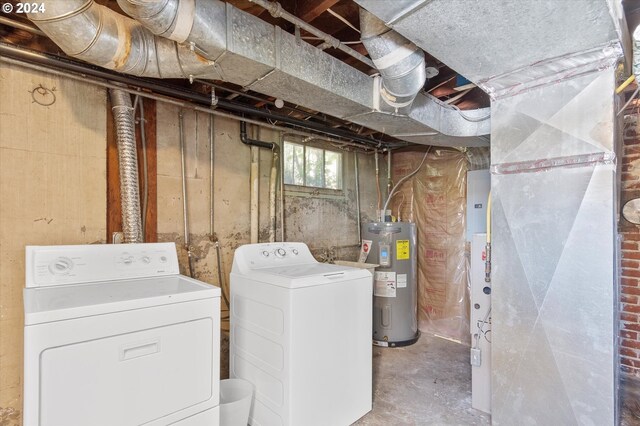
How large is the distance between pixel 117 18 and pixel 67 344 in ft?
4.59

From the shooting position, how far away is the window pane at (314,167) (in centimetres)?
338

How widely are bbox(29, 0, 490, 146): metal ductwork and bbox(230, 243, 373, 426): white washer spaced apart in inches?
43.0

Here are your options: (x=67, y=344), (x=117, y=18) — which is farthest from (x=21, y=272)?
(x=117, y=18)

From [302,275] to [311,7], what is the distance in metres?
1.46

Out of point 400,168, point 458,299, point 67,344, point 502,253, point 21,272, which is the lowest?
point 458,299

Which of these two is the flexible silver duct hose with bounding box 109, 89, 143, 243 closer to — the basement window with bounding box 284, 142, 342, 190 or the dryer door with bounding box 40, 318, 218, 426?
the dryer door with bounding box 40, 318, 218, 426

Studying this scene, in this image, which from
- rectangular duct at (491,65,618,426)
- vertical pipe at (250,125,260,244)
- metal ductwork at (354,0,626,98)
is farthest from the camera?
vertical pipe at (250,125,260,244)

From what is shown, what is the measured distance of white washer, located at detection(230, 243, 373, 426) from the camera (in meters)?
1.84

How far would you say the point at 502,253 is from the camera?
1716 millimetres

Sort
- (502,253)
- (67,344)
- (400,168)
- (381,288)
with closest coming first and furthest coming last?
(67,344)
(502,253)
(381,288)
(400,168)

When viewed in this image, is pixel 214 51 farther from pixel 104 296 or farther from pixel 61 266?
pixel 61 266

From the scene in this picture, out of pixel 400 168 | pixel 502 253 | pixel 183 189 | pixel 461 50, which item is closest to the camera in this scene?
pixel 461 50

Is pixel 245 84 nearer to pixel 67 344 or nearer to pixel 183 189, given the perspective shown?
pixel 183 189

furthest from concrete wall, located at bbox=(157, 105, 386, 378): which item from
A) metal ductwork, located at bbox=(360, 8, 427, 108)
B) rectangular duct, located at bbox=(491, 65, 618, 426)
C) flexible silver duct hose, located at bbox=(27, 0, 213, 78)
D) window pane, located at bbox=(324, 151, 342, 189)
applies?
rectangular duct, located at bbox=(491, 65, 618, 426)
